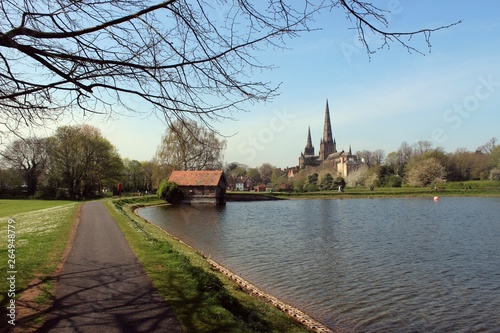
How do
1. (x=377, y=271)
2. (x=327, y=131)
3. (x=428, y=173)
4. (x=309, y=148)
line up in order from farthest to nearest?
(x=309, y=148) < (x=327, y=131) < (x=428, y=173) < (x=377, y=271)

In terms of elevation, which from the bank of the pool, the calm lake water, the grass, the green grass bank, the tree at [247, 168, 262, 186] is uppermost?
the tree at [247, 168, 262, 186]

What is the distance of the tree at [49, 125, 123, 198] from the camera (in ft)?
182

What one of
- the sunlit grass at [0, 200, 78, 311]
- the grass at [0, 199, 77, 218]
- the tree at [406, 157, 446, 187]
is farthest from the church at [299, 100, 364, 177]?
the sunlit grass at [0, 200, 78, 311]

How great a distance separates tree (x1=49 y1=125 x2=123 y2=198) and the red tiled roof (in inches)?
538

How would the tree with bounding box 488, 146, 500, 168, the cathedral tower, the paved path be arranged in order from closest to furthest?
the paved path, the tree with bounding box 488, 146, 500, 168, the cathedral tower

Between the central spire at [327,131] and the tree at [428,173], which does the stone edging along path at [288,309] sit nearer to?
the tree at [428,173]

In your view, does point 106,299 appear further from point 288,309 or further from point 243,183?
point 243,183

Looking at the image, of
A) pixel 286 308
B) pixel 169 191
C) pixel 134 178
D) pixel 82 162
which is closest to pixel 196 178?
pixel 169 191

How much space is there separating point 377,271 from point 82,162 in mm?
56498

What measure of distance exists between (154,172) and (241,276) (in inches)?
2047

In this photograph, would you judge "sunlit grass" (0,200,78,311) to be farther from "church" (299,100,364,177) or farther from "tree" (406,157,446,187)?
"church" (299,100,364,177)

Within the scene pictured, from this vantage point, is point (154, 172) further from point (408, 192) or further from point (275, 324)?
point (275, 324)

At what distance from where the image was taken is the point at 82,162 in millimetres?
59031

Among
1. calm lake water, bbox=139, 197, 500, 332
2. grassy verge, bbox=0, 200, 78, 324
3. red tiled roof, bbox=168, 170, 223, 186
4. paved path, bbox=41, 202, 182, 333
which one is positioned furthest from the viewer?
red tiled roof, bbox=168, 170, 223, 186
